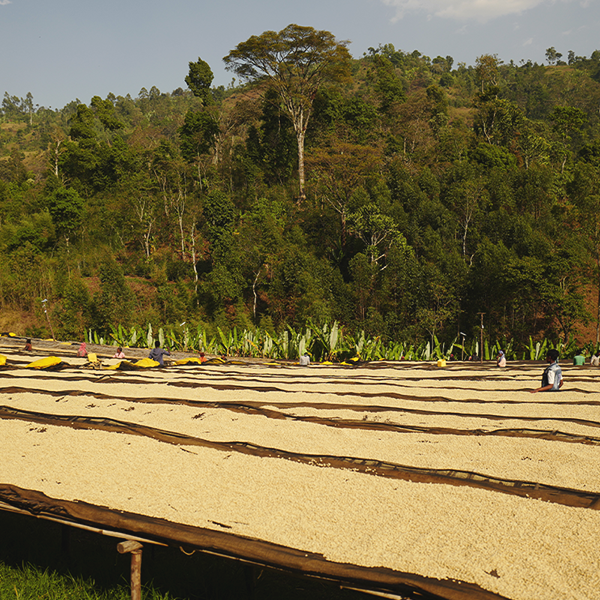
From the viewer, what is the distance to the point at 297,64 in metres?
25.8

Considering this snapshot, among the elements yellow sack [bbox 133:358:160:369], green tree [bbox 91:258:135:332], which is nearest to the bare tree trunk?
green tree [bbox 91:258:135:332]

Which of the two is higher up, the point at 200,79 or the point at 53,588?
the point at 200,79

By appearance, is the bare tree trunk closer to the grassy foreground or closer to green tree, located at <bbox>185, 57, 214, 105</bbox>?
green tree, located at <bbox>185, 57, 214, 105</bbox>

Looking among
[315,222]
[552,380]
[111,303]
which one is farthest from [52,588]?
[315,222]

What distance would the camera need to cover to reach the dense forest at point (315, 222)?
17906mm

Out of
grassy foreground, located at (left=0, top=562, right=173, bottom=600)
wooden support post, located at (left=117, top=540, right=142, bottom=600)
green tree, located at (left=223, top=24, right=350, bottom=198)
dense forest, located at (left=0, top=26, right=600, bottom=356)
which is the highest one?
green tree, located at (left=223, top=24, right=350, bottom=198)

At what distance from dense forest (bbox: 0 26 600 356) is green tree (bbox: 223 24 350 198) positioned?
0.16 m

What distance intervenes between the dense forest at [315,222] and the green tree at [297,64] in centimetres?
16

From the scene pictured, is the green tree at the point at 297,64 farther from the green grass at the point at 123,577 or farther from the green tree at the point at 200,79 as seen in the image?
the green grass at the point at 123,577

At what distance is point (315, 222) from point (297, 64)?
9.04m

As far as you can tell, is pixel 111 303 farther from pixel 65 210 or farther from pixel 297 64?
pixel 297 64

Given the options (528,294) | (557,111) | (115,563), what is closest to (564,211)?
(528,294)

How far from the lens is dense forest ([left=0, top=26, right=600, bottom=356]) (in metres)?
17.9

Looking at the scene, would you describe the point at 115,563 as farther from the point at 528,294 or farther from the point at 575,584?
the point at 528,294
